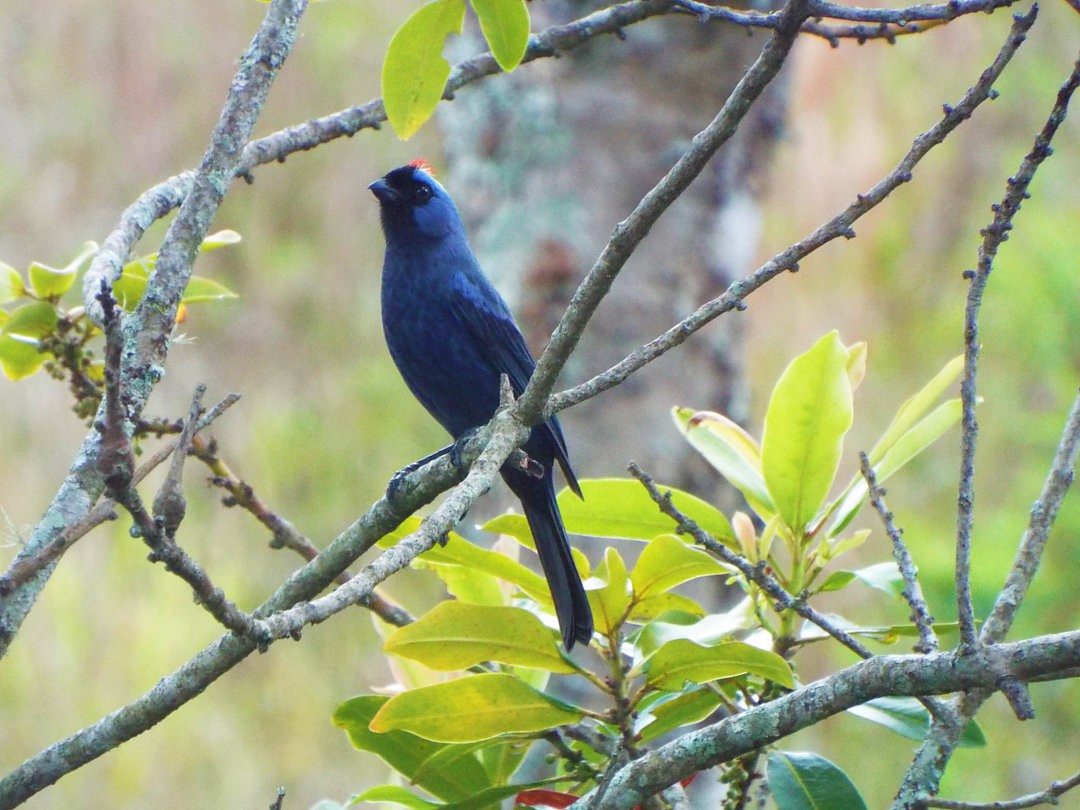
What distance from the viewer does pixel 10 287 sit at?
75.4 inches

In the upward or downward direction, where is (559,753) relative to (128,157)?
downward

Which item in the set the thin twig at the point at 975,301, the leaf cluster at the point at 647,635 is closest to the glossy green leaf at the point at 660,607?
the leaf cluster at the point at 647,635

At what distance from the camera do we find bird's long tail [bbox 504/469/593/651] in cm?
183

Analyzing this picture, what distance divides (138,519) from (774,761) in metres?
1.01

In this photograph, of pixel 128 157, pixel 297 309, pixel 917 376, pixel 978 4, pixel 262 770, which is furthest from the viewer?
pixel 297 309

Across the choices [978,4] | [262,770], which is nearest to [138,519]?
[978,4]

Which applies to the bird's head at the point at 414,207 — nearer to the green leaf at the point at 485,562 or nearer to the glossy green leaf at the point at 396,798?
the green leaf at the point at 485,562

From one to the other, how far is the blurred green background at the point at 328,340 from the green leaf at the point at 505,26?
121 inches

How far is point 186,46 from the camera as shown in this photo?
23.0ft

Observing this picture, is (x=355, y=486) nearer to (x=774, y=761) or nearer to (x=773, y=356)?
(x=773, y=356)

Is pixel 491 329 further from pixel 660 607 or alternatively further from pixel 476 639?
pixel 476 639

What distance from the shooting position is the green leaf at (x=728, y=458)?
6.06 feet

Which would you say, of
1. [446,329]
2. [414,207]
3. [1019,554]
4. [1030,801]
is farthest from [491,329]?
[1030,801]

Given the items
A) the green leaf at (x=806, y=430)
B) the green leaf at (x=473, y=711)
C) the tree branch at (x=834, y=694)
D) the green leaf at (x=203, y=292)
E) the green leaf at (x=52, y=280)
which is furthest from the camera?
the green leaf at (x=203, y=292)
